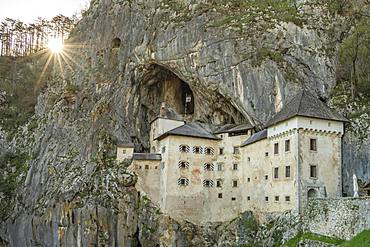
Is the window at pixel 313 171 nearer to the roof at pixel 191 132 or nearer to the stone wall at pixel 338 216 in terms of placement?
the stone wall at pixel 338 216

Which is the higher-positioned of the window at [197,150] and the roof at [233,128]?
the roof at [233,128]

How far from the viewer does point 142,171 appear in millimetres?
57250

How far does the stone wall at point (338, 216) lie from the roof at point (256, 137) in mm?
10140

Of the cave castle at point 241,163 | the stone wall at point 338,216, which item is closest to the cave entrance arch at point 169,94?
the cave castle at point 241,163

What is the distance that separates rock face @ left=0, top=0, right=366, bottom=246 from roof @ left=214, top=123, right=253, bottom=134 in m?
0.87

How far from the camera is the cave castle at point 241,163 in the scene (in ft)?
149

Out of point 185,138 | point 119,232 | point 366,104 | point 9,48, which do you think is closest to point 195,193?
point 185,138

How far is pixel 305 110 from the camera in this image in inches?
1813

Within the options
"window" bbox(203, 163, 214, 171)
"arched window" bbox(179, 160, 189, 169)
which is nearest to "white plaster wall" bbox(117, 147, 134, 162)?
"arched window" bbox(179, 160, 189, 169)

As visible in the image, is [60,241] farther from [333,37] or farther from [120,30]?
[333,37]

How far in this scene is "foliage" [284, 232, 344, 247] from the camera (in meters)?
38.1

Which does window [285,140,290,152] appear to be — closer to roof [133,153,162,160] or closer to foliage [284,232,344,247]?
foliage [284,232,344,247]

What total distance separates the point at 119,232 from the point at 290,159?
22.2m

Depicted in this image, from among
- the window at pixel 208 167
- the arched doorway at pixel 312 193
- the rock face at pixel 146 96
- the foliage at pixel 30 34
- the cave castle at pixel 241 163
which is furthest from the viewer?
the foliage at pixel 30 34
